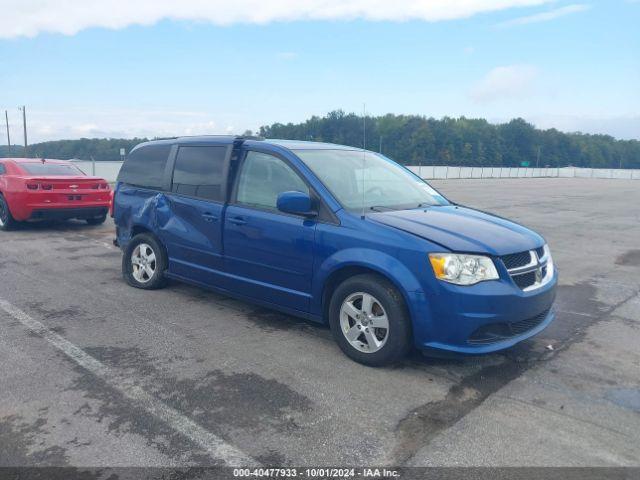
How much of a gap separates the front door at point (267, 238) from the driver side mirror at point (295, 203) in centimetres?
13

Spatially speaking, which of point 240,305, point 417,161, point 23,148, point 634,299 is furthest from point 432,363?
point 417,161

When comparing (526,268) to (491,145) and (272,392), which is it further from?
(491,145)

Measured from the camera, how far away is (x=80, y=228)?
11.5m

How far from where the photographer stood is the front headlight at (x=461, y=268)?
3.89 m

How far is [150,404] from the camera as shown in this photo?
3549mm

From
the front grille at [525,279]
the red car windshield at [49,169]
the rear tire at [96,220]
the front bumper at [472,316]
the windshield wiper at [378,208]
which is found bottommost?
the rear tire at [96,220]

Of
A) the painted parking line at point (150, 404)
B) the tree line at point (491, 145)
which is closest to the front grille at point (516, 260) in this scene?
the painted parking line at point (150, 404)

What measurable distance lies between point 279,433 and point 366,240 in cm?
161

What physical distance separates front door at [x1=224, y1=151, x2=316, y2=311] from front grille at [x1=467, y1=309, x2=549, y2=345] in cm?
141

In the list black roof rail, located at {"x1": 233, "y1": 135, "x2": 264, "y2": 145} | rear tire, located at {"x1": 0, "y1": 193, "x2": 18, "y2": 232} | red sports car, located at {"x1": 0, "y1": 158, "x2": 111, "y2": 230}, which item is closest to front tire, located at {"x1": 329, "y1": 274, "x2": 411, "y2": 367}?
black roof rail, located at {"x1": 233, "y1": 135, "x2": 264, "y2": 145}

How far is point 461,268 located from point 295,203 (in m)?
1.41

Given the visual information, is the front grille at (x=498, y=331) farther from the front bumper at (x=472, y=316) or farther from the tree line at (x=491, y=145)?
the tree line at (x=491, y=145)

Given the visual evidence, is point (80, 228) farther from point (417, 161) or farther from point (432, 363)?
point (417, 161)

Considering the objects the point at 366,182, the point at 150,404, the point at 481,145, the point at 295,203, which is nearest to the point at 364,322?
the point at 295,203
